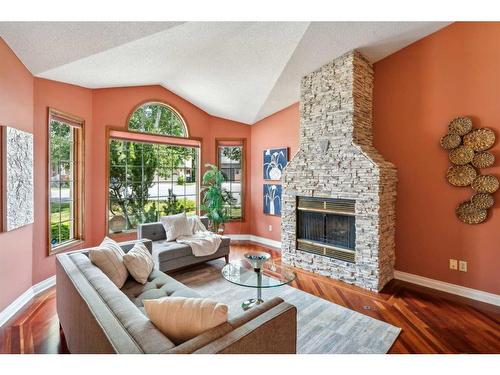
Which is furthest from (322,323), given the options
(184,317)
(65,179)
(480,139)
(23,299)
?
(65,179)

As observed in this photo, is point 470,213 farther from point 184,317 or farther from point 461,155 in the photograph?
point 184,317

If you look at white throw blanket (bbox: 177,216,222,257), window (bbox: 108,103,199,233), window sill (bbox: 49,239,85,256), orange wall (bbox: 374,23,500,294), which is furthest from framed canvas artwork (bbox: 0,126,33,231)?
orange wall (bbox: 374,23,500,294)

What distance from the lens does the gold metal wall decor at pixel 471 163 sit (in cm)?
291

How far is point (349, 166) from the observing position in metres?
3.42

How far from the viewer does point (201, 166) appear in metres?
5.52

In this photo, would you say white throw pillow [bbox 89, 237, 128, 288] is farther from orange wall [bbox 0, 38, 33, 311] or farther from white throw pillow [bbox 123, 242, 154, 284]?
orange wall [bbox 0, 38, 33, 311]

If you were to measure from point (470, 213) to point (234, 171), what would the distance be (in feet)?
13.5

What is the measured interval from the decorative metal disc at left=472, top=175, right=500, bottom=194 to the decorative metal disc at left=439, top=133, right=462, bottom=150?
0.45m

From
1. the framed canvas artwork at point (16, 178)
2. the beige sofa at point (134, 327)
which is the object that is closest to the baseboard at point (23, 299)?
the framed canvas artwork at point (16, 178)

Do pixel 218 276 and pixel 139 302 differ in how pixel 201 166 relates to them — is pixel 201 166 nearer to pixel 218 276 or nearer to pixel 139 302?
pixel 218 276

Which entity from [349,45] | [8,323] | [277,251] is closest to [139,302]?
[8,323]

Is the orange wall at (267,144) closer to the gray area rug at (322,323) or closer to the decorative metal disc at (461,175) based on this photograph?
the gray area rug at (322,323)

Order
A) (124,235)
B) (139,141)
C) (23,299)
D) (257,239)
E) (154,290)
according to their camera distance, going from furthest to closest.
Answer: (257,239)
(139,141)
(124,235)
(23,299)
(154,290)

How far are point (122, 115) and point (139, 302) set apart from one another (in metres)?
3.43
